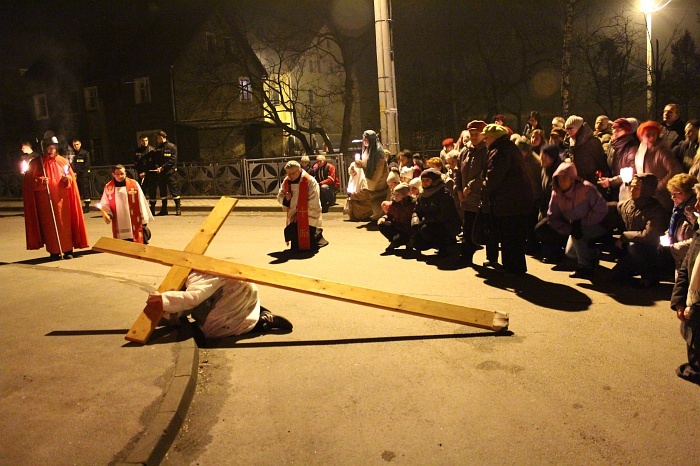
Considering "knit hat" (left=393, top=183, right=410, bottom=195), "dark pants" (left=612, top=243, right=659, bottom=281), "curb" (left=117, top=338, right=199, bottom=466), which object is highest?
"knit hat" (left=393, top=183, right=410, bottom=195)

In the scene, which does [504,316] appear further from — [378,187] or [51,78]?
[51,78]

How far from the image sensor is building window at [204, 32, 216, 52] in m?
43.0

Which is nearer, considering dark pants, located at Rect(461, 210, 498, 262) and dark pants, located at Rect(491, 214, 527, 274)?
dark pants, located at Rect(491, 214, 527, 274)

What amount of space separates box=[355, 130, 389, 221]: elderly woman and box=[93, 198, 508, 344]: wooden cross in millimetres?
8218

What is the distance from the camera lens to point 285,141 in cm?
4712

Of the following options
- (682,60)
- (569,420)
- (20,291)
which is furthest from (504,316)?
(682,60)

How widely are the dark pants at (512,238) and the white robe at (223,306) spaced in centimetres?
364

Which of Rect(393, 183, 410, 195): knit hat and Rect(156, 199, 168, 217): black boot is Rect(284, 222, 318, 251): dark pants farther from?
Rect(156, 199, 168, 217): black boot

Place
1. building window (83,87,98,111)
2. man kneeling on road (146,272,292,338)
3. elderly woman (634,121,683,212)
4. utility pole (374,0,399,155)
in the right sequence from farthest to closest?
building window (83,87,98,111) → utility pole (374,0,399,155) → elderly woman (634,121,683,212) → man kneeling on road (146,272,292,338)

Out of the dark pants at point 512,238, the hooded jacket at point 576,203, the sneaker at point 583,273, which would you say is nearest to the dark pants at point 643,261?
the sneaker at point 583,273

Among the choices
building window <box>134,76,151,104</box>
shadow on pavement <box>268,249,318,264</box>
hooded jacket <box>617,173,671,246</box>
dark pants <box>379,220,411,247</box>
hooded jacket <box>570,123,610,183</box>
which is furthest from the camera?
building window <box>134,76,151,104</box>

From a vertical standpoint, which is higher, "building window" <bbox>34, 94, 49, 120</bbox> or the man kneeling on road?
"building window" <bbox>34, 94, 49, 120</bbox>

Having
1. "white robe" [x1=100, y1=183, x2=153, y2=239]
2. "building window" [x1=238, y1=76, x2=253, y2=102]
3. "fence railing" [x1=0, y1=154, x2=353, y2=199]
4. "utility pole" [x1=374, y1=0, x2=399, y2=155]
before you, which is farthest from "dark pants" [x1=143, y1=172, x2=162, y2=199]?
"building window" [x1=238, y1=76, x2=253, y2=102]

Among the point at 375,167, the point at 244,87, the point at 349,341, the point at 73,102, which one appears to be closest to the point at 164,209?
the point at 375,167
